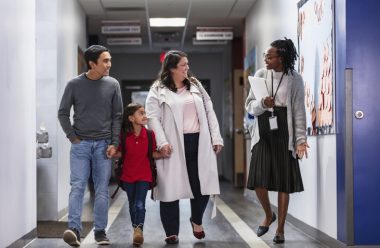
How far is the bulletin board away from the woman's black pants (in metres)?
0.95

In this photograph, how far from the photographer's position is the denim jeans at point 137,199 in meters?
4.82

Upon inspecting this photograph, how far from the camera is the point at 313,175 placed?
5.41 meters

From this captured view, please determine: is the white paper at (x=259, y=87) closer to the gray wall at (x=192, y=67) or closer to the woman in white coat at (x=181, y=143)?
the woman in white coat at (x=181, y=143)

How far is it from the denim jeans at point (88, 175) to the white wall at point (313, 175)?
154cm

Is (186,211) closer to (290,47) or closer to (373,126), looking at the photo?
(290,47)

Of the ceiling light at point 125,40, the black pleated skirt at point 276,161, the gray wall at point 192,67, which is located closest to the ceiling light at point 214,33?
the ceiling light at point 125,40

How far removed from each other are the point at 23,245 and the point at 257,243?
1.64 m

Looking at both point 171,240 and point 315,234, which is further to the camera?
point 315,234

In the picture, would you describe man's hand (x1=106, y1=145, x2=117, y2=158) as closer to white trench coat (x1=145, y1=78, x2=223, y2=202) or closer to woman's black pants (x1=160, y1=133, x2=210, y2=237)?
white trench coat (x1=145, y1=78, x2=223, y2=202)

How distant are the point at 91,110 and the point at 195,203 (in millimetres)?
1002

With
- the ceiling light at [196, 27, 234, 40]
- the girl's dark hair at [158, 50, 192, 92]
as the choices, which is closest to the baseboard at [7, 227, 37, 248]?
the girl's dark hair at [158, 50, 192, 92]

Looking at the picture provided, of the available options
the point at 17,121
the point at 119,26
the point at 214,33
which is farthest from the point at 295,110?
the point at 214,33

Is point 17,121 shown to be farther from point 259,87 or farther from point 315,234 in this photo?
point 315,234

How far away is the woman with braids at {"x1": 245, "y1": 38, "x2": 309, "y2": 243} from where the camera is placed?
4859mm
